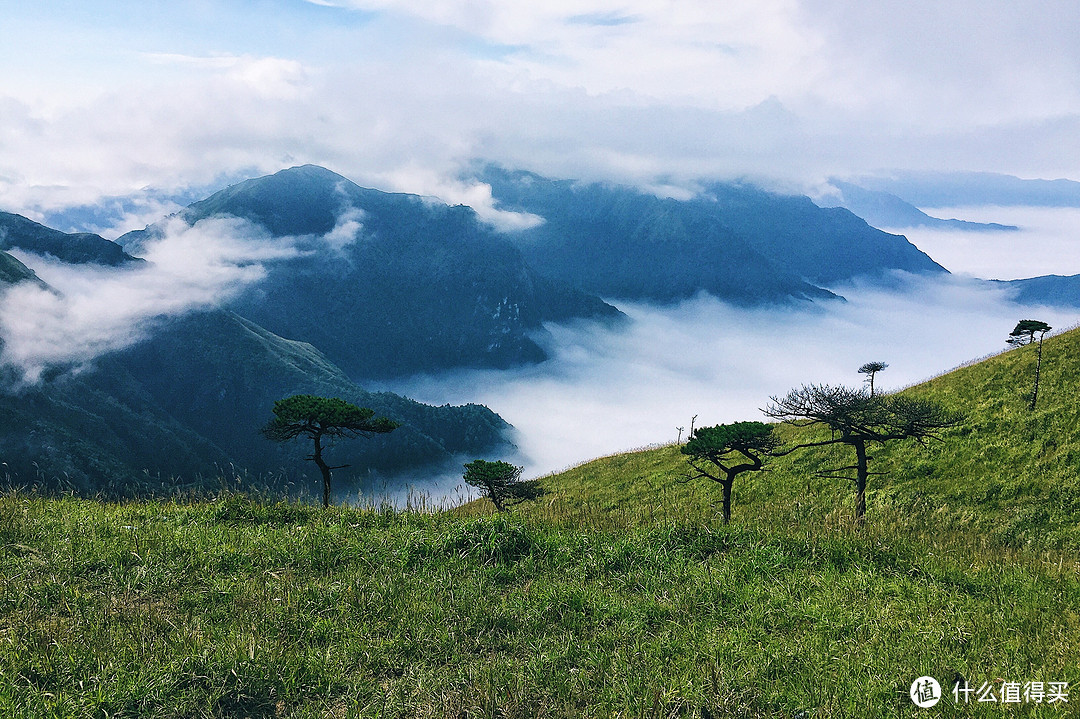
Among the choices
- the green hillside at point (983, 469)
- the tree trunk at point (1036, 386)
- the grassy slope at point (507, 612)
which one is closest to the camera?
the grassy slope at point (507, 612)

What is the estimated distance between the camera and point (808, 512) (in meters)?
11.8

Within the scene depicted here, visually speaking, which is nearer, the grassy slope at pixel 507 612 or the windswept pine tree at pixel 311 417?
the grassy slope at pixel 507 612

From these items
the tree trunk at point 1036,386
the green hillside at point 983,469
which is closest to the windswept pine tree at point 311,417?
the green hillside at point 983,469

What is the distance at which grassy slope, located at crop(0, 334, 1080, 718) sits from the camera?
18.8ft

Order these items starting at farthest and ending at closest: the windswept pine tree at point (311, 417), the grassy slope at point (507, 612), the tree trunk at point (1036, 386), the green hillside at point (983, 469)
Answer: the tree trunk at point (1036, 386), the windswept pine tree at point (311, 417), the green hillside at point (983, 469), the grassy slope at point (507, 612)

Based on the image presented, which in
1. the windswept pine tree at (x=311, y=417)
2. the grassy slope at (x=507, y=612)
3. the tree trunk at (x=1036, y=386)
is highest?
the tree trunk at (x=1036, y=386)

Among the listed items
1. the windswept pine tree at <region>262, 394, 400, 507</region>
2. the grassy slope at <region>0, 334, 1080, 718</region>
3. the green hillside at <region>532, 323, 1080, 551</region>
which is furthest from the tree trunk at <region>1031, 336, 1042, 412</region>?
the windswept pine tree at <region>262, 394, 400, 507</region>

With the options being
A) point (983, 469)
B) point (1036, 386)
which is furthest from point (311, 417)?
point (1036, 386)

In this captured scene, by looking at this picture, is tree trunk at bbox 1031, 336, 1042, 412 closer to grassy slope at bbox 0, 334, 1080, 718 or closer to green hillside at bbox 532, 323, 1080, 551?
green hillside at bbox 532, 323, 1080, 551

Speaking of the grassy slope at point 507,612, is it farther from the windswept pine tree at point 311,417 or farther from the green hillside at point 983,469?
the windswept pine tree at point 311,417

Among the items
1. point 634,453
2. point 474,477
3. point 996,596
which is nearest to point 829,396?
point 996,596

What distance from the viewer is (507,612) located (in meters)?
7.32

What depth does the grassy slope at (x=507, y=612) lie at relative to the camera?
5719 mm

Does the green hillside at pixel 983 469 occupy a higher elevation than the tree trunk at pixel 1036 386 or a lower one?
lower
